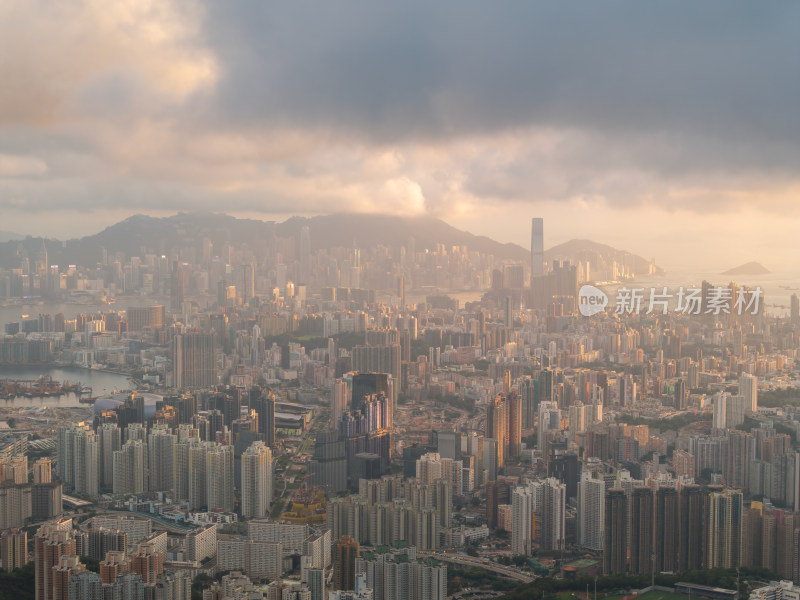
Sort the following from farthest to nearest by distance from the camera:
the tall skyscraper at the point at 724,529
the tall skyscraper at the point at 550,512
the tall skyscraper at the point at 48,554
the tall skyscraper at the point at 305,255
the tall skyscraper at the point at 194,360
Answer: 1. the tall skyscraper at the point at 305,255
2. the tall skyscraper at the point at 194,360
3. the tall skyscraper at the point at 550,512
4. the tall skyscraper at the point at 724,529
5. the tall skyscraper at the point at 48,554

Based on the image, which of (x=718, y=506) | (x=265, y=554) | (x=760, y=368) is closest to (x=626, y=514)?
(x=718, y=506)

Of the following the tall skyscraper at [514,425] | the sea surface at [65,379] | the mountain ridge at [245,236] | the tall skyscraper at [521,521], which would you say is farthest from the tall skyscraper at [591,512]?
the sea surface at [65,379]

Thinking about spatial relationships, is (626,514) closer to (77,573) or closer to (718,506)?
(718,506)

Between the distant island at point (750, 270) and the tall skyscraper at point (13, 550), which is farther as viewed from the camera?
the distant island at point (750, 270)

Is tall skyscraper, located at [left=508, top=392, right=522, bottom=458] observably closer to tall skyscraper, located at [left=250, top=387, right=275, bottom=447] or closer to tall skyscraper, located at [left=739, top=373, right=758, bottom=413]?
tall skyscraper, located at [left=739, top=373, right=758, bottom=413]

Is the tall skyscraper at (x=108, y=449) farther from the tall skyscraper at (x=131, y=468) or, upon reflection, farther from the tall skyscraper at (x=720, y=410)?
the tall skyscraper at (x=720, y=410)

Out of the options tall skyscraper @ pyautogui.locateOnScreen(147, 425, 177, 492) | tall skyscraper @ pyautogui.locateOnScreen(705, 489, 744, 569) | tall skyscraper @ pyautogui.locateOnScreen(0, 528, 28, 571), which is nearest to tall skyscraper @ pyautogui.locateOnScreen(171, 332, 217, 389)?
tall skyscraper @ pyautogui.locateOnScreen(147, 425, 177, 492)
